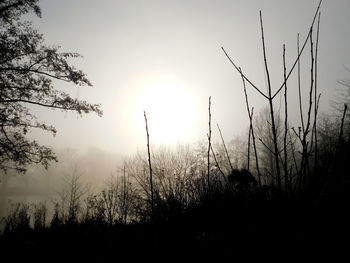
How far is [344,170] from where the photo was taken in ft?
9.55

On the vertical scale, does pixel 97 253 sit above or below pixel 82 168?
below

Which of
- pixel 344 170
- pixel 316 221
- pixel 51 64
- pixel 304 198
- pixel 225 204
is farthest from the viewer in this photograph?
pixel 51 64

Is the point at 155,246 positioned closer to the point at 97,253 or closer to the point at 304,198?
the point at 97,253

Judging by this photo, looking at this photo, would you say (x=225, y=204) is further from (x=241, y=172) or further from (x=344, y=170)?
(x=344, y=170)

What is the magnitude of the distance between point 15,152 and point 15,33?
435cm

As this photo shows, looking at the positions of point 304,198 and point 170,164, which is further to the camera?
point 170,164

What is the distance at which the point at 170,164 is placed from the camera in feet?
65.0

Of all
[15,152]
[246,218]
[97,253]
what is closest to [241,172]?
[246,218]

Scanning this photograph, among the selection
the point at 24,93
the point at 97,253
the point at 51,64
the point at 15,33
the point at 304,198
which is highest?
the point at 15,33

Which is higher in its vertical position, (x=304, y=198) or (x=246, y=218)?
(x=304, y=198)

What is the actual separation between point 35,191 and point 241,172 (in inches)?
2434

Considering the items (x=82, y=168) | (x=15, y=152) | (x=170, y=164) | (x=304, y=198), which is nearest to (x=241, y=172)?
(x=304, y=198)

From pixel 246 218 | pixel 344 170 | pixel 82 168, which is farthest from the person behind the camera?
pixel 82 168

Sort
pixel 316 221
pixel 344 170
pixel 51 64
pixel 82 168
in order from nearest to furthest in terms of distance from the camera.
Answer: pixel 316 221 → pixel 344 170 → pixel 51 64 → pixel 82 168
